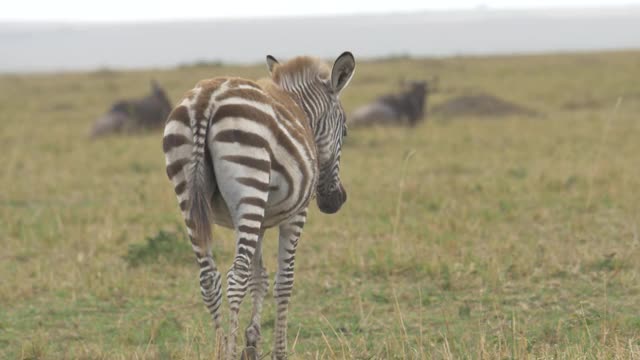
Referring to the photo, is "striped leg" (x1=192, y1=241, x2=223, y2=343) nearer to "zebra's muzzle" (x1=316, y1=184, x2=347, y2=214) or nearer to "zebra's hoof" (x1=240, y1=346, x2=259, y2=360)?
"zebra's hoof" (x1=240, y1=346, x2=259, y2=360)

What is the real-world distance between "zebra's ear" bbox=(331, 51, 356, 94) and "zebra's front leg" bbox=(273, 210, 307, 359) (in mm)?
1018

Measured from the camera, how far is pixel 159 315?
7.55 metres

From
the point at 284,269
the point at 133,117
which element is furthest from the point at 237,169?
the point at 133,117

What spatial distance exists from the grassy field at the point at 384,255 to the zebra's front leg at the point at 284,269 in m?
0.15

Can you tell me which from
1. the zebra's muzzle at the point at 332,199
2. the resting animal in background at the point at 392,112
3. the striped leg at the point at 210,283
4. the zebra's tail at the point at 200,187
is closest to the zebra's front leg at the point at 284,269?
the zebra's muzzle at the point at 332,199

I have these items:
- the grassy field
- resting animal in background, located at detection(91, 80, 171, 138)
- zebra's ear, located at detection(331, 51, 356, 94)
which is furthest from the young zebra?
resting animal in background, located at detection(91, 80, 171, 138)

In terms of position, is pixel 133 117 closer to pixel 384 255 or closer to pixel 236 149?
pixel 384 255

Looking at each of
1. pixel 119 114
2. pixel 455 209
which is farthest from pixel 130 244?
pixel 119 114

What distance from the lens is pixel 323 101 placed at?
6.25m

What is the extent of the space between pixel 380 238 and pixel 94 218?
374 centimetres

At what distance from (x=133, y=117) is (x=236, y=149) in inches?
694

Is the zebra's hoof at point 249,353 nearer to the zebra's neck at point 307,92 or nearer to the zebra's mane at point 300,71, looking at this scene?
the zebra's neck at point 307,92

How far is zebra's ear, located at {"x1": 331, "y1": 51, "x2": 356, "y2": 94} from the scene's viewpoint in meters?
6.16

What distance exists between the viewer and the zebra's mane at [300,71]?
6164 mm
